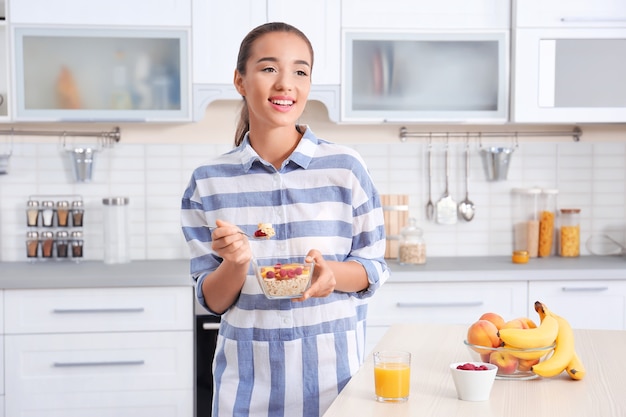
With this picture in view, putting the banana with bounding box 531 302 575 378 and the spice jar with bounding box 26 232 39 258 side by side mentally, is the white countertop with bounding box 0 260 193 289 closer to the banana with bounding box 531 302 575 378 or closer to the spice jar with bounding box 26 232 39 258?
the spice jar with bounding box 26 232 39 258

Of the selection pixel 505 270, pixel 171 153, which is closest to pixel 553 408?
pixel 505 270

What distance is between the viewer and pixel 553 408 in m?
1.41

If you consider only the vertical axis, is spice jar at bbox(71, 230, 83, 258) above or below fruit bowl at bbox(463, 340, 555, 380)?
above

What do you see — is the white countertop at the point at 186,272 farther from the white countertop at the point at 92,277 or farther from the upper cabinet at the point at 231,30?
the upper cabinet at the point at 231,30

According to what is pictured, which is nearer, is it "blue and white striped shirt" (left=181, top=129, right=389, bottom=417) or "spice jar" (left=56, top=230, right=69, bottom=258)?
"blue and white striped shirt" (left=181, top=129, right=389, bottom=417)

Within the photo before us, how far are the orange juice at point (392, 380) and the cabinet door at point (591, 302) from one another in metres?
2.05

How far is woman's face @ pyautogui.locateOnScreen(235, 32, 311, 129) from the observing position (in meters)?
1.61

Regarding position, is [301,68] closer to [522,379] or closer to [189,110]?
[522,379]

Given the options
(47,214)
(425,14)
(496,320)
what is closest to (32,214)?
(47,214)

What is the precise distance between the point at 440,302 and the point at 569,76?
3.66ft

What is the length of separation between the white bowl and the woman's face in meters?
0.57

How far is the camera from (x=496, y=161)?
380cm

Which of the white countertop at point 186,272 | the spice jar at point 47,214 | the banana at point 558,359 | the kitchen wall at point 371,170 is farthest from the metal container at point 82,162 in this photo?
the banana at point 558,359

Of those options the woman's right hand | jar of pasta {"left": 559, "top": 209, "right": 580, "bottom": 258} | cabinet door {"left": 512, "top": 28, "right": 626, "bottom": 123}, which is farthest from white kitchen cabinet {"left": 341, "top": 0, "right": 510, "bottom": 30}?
the woman's right hand
